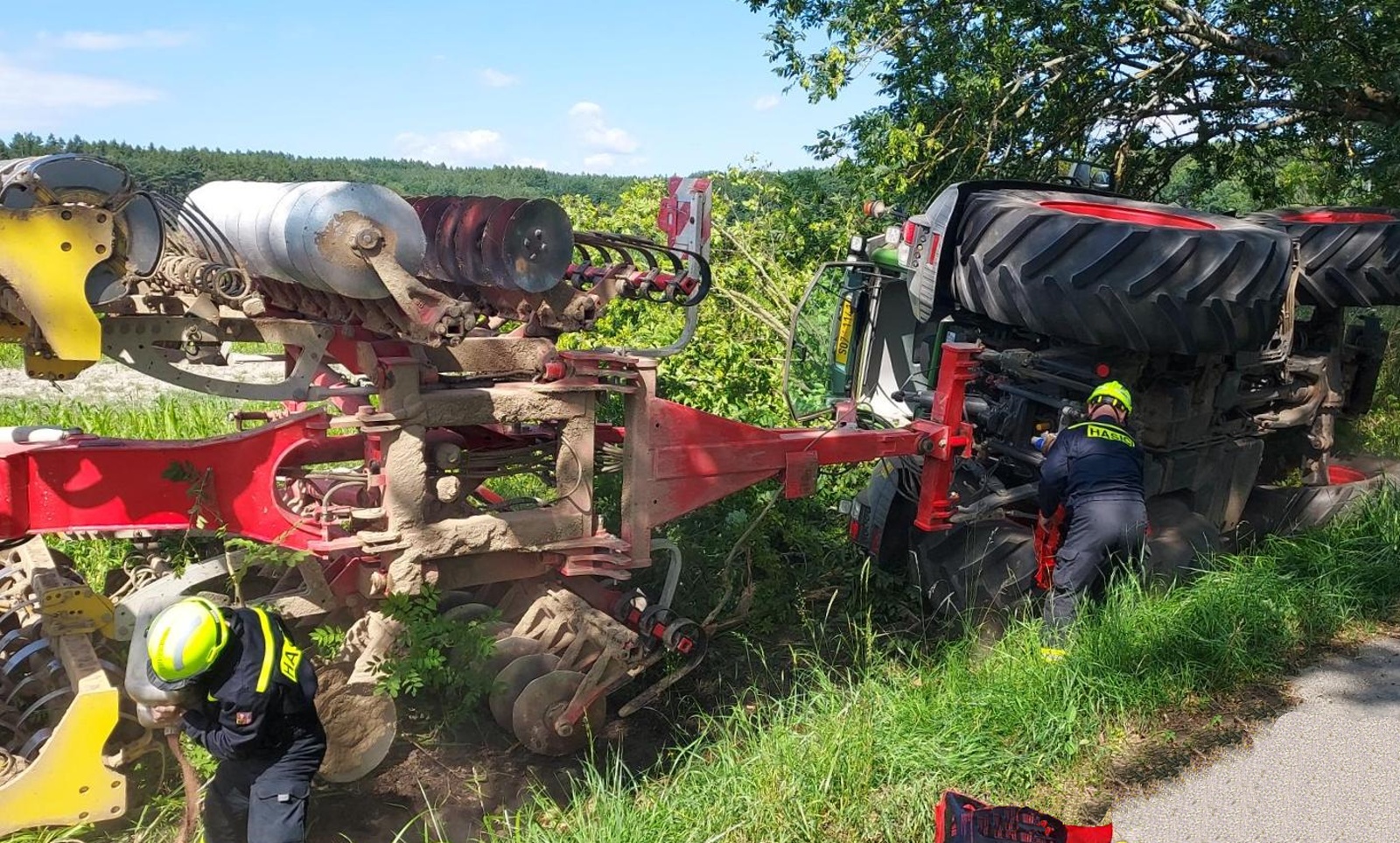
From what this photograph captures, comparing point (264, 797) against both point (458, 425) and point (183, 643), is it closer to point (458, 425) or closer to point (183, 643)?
point (183, 643)

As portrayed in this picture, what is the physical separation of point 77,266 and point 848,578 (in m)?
4.53

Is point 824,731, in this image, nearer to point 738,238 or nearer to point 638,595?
point 638,595

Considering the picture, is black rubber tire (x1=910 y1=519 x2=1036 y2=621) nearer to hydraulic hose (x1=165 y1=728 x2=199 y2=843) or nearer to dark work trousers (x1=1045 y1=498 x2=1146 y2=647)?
dark work trousers (x1=1045 y1=498 x2=1146 y2=647)

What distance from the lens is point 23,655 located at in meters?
4.42

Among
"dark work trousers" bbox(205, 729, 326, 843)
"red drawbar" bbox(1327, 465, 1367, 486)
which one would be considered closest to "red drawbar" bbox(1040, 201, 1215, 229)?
"red drawbar" bbox(1327, 465, 1367, 486)

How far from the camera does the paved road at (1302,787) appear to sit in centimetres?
366

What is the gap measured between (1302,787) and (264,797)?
3562 millimetres

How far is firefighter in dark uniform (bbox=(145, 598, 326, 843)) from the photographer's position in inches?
138

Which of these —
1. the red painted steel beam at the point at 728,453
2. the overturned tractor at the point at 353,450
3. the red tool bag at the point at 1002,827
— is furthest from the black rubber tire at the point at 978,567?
the red tool bag at the point at 1002,827

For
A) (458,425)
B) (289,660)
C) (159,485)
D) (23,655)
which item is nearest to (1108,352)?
(458,425)

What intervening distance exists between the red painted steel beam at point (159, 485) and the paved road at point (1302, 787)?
3.15 meters

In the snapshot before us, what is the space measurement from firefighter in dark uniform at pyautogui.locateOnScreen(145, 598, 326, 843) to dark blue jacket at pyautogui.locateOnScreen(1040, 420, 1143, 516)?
336 centimetres

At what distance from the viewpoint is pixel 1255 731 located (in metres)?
4.26

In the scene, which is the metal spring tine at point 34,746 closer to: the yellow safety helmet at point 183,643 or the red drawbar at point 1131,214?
the yellow safety helmet at point 183,643
